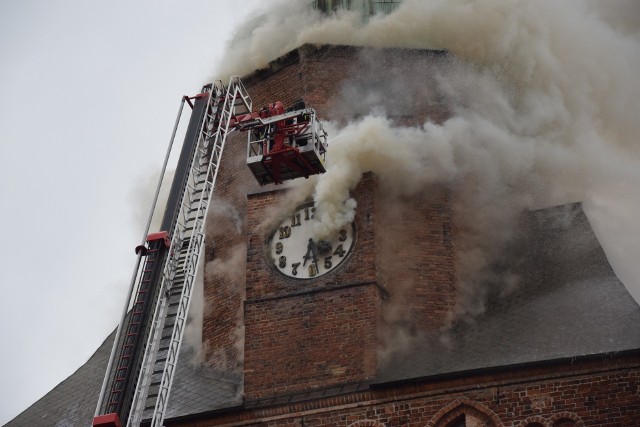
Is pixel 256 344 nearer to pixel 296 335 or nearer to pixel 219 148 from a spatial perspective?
pixel 296 335

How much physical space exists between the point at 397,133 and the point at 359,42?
2745 millimetres

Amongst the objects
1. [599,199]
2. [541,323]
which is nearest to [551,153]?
[599,199]

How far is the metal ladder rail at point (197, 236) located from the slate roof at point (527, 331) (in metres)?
1.61

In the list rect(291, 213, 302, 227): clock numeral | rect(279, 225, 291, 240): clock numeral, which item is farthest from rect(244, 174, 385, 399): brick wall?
rect(291, 213, 302, 227): clock numeral

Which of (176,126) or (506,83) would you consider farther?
(506,83)

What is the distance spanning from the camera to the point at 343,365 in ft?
105

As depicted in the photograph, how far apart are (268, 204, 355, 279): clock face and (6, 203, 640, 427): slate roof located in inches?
99.5

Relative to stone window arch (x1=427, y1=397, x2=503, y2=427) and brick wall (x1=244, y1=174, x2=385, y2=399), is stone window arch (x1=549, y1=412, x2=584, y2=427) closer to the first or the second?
stone window arch (x1=427, y1=397, x2=503, y2=427)

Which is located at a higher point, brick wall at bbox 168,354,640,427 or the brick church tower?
the brick church tower

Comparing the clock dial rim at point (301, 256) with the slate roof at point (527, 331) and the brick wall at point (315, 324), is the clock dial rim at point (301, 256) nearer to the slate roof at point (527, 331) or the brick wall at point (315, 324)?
the brick wall at point (315, 324)

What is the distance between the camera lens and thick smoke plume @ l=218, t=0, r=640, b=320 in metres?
34.3

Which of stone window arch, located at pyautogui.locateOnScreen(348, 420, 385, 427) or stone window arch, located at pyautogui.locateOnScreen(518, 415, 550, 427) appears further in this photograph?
stone window arch, located at pyautogui.locateOnScreen(348, 420, 385, 427)

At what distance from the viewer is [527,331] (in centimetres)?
3116

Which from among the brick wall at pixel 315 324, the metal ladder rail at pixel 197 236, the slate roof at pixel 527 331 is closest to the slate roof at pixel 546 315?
the slate roof at pixel 527 331
